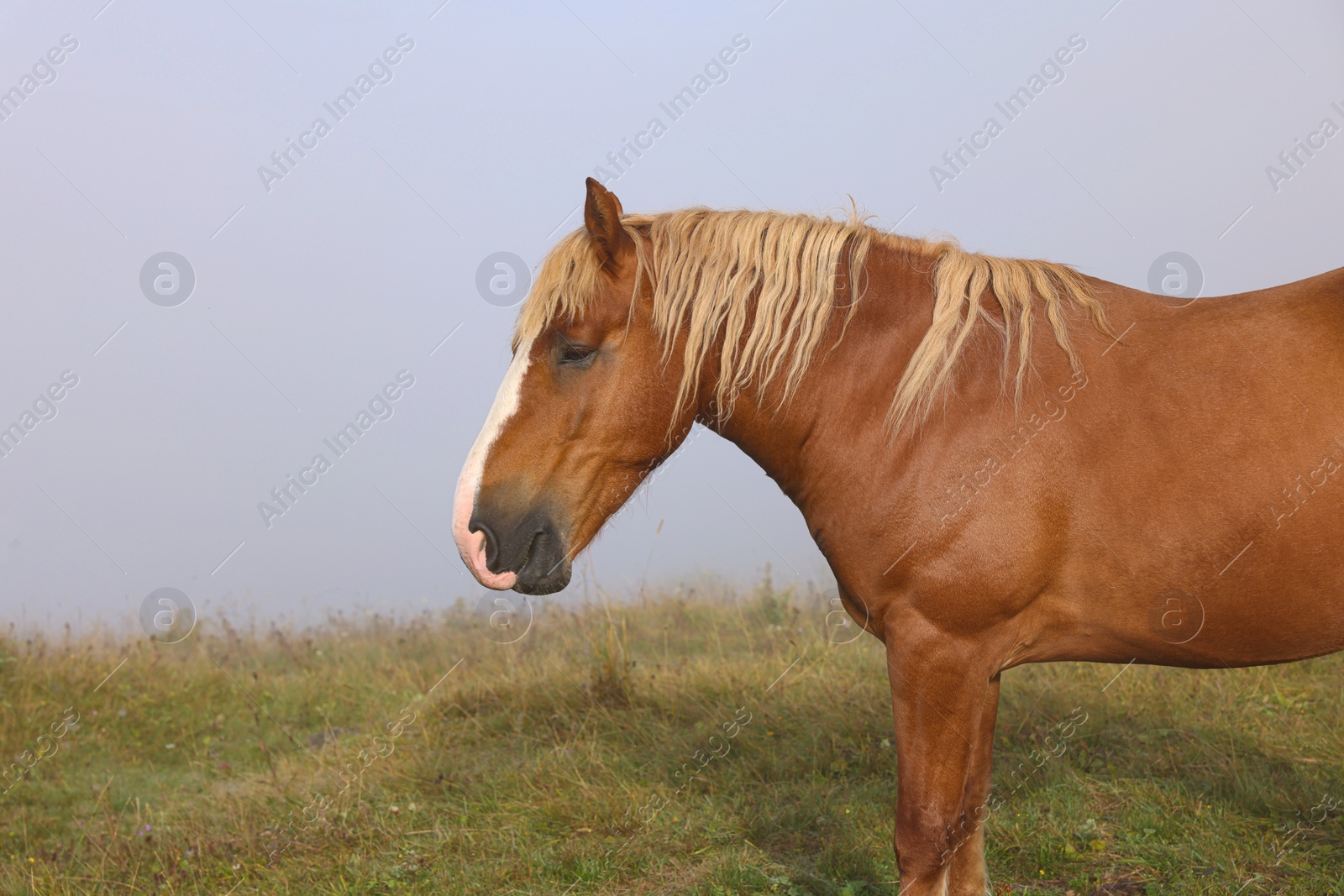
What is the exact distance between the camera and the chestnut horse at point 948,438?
249cm

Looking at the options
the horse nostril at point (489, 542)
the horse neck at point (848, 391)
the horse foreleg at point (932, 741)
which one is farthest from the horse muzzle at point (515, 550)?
the horse foreleg at point (932, 741)

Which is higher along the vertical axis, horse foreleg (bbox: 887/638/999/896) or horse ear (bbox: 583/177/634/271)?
horse ear (bbox: 583/177/634/271)

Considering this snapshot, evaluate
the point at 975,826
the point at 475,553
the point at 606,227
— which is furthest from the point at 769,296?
the point at 975,826

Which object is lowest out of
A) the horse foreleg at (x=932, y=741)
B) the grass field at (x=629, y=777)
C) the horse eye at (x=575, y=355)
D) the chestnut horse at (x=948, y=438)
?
the grass field at (x=629, y=777)

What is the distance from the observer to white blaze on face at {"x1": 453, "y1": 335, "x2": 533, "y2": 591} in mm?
2621

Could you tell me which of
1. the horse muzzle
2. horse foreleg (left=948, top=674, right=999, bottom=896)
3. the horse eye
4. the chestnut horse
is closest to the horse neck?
the chestnut horse

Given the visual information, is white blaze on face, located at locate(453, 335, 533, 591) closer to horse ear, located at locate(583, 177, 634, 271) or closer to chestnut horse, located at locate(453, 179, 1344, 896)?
chestnut horse, located at locate(453, 179, 1344, 896)

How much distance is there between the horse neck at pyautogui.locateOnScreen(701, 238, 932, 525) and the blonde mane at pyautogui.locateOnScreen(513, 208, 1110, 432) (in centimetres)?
5

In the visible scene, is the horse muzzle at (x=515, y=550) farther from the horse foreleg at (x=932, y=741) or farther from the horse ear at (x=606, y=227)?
the horse foreleg at (x=932, y=741)

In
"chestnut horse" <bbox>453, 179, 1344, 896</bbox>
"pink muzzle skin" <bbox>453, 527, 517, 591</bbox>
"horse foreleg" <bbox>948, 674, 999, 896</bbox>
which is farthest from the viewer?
"horse foreleg" <bbox>948, 674, 999, 896</bbox>

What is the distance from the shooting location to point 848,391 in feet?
9.05

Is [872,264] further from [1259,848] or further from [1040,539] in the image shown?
[1259,848]

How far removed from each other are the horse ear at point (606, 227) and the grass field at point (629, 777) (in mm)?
2551

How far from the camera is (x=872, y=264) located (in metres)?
2.86
